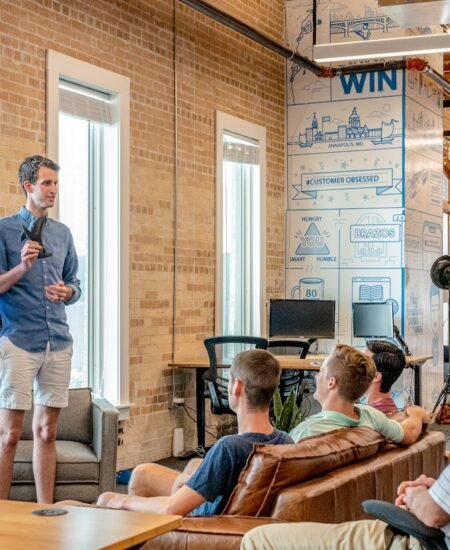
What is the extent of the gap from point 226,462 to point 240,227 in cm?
666

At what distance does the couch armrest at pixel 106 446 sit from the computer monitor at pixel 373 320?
4.26 meters

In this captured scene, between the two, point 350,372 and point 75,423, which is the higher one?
point 350,372

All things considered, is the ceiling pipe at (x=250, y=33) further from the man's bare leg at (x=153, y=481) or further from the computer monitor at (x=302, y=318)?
the man's bare leg at (x=153, y=481)

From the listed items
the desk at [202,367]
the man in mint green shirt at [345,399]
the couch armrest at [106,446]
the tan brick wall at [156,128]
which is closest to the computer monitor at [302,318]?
the desk at [202,367]

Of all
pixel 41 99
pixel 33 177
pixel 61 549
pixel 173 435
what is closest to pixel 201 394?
pixel 173 435

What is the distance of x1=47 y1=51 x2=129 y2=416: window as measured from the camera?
305 inches

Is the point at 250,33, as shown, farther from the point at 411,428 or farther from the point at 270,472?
the point at 270,472

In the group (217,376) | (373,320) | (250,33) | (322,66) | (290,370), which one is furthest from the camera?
(322,66)

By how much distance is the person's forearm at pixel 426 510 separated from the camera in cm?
284

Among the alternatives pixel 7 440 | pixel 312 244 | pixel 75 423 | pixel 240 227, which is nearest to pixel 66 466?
pixel 7 440

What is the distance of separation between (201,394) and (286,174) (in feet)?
9.93

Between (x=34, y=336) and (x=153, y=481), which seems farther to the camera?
(x=34, y=336)

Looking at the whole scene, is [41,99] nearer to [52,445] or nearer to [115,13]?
[115,13]

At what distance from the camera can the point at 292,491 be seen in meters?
3.34
